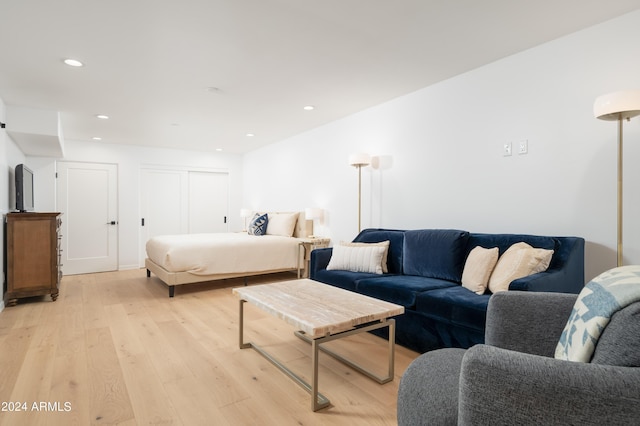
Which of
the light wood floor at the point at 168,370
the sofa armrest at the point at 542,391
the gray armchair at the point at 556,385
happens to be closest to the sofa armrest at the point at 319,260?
the light wood floor at the point at 168,370

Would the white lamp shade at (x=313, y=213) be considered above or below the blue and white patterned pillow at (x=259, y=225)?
above

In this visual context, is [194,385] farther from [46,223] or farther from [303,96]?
[46,223]

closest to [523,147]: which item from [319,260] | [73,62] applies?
[319,260]

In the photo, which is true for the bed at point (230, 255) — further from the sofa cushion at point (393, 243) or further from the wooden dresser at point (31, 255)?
the sofa cushion at point (393, 243)

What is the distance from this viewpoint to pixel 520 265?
2363 mm

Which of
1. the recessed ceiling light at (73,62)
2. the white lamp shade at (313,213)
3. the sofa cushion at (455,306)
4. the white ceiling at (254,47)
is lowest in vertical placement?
the sofa cushion at (455,306)

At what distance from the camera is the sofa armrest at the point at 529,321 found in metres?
1.36

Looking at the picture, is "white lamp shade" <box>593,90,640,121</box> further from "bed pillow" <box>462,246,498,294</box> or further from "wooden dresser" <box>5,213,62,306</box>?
"wooden dresser" <box>5,213,62,306</box>

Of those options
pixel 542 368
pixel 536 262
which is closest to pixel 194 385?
pixel 542 368

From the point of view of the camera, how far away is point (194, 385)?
2162 mm

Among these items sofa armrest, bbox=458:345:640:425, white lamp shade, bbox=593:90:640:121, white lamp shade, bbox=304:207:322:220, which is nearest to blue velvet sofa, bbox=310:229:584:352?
white lamp shade, bbox=593:90:640:121

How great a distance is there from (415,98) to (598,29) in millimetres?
1616

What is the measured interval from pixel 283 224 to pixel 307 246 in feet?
1.96

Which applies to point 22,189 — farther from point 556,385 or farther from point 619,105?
point 619,105
